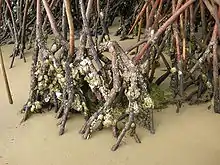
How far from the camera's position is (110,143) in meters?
2.49

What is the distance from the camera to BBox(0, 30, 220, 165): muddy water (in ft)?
7.68

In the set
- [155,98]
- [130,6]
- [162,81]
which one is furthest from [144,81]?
[130,6]

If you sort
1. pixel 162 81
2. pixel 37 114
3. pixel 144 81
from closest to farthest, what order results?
pixel 144 81 < pixel 37 114 < pixel 162 81

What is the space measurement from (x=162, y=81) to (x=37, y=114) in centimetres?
79

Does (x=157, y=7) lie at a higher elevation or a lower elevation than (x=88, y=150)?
higher

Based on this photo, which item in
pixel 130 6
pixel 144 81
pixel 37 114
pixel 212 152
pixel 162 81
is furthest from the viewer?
pixel 130 6

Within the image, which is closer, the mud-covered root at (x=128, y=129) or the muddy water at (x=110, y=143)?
the muddy water at (x=110, y=143)

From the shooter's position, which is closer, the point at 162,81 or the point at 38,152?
the point at 38,152

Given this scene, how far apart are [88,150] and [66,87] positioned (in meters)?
0.41

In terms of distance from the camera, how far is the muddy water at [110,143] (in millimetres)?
2340

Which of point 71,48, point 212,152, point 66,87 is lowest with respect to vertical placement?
point 212,152

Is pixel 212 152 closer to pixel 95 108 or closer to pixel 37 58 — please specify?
pixel 95 108

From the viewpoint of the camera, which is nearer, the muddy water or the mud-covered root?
the muddy water

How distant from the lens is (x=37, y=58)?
9.45 ft
